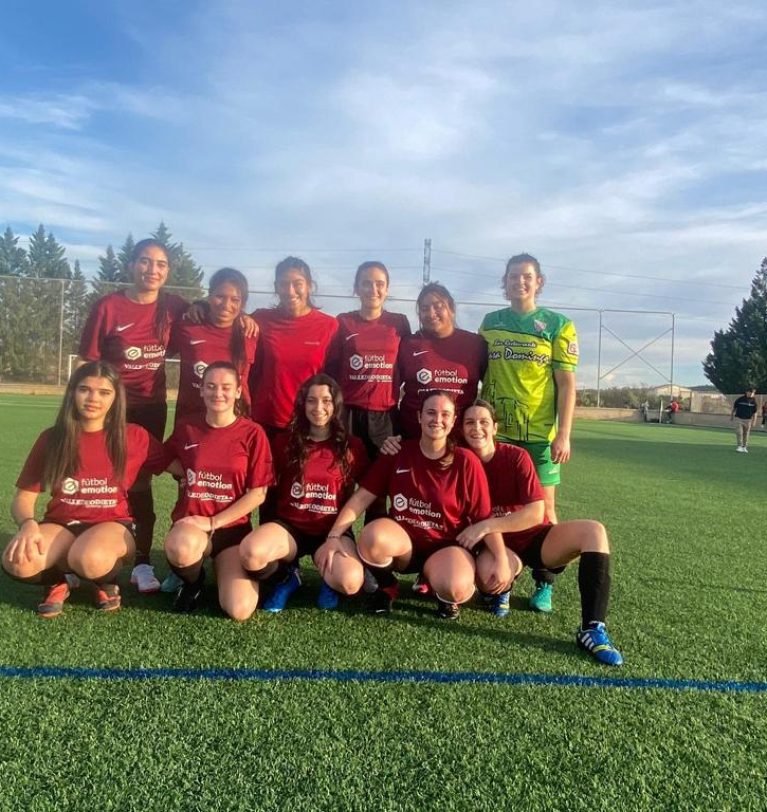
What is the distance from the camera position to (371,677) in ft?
8.71

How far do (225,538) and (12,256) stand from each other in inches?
2697

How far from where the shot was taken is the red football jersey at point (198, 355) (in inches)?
160

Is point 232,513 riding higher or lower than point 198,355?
lower

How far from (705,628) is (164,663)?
2588 millimetres

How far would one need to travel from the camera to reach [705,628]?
340cm

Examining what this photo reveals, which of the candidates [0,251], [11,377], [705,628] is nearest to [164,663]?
[705,628]

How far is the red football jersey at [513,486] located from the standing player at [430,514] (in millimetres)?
125

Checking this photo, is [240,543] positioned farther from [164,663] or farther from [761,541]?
[761,541]

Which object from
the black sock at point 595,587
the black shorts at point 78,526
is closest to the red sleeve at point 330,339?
the black shorts at point 78,526

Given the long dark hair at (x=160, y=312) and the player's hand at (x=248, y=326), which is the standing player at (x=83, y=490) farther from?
the player's hand at (x=248, y=326)

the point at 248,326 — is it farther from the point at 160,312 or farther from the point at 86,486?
the point at 86,486

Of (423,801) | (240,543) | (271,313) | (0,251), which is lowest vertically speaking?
(423,801)

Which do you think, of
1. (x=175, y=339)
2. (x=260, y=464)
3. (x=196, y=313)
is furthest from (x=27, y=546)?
(x=196, y=313)

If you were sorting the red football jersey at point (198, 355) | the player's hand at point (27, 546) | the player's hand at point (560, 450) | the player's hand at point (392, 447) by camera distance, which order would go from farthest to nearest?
the red football jersey at point (198, 355)
the player's hand at point (560, 450)
the player's hand at point (392, 447)
the player's hand at point (27, 546)
